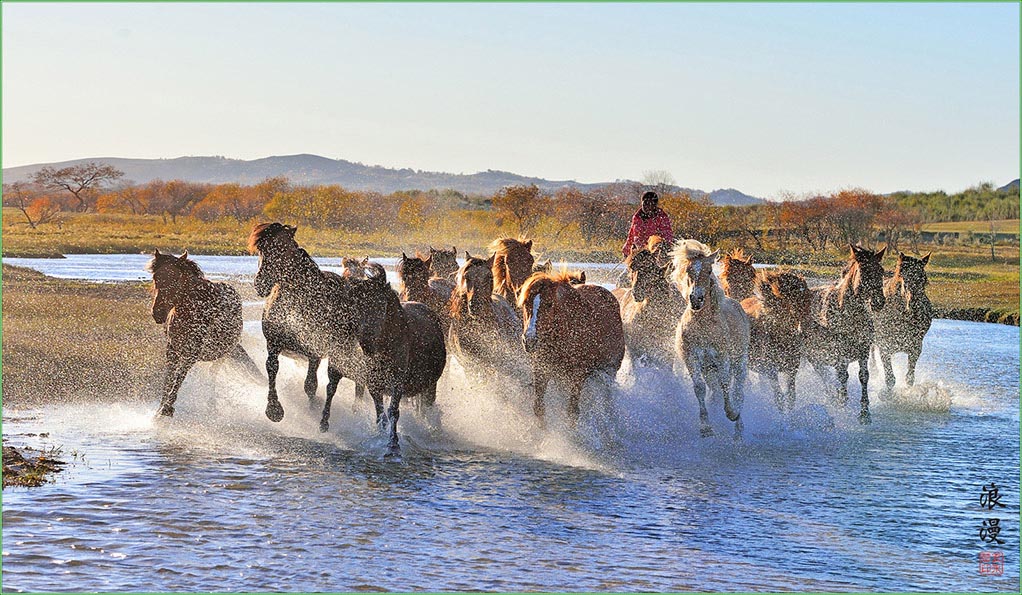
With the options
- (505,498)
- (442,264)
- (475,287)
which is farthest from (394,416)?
(442,264)

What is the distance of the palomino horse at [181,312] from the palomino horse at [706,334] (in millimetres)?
4545

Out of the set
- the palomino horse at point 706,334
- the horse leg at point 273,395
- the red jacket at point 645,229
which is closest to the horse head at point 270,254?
the horse leg at point 273,395

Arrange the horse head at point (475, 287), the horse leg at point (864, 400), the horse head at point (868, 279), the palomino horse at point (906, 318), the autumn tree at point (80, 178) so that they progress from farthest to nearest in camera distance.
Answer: the autumn tree at point (80, 178), the palomino horse at point (906, 318), the horse leg at point (864, 400), the horse head at point (868, 279), the horse head at point (475, 287)

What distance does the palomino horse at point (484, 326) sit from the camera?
37.1ft

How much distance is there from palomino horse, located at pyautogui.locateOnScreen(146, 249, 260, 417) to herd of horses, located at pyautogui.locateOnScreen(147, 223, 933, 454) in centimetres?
1

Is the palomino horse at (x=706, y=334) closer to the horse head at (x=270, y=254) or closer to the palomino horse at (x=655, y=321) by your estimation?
the palomino horse at (x=655, y=321)

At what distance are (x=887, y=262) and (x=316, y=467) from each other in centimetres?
2894

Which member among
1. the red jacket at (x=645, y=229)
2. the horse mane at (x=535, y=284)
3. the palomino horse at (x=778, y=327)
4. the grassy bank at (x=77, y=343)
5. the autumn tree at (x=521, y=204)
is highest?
the autumn tree at (x=521, y=204)

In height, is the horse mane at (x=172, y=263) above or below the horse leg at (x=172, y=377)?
above

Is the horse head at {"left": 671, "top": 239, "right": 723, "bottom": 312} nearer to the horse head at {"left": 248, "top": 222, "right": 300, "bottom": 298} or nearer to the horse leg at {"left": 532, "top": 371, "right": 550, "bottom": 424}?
the horse leg at {"left": 532, "top": 371, "right": 550, "bottom": 424}

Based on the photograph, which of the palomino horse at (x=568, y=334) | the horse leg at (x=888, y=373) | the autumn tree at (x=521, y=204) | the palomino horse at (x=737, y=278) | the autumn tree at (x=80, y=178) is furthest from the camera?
the autumn tree at (x=80, y=178)

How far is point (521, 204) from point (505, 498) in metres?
45.8

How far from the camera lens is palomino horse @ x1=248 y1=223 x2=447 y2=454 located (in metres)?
10.4

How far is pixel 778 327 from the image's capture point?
13.2 metres
